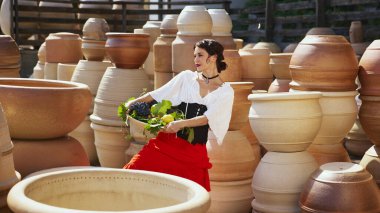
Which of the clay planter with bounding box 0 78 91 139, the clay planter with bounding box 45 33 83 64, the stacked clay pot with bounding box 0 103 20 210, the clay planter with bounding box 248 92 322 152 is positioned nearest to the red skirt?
the clay planter with bounding box 0 78 91 139

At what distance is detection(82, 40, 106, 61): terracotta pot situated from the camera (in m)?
6.39

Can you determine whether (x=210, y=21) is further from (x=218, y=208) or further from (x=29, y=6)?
(x=29, y=6)

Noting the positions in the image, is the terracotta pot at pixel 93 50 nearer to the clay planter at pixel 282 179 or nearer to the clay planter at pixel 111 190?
the clay planter at pixel 282 179

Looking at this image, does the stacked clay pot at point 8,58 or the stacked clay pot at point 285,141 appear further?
the stacked clay pot at point 8,58

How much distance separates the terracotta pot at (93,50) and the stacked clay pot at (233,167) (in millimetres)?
2227

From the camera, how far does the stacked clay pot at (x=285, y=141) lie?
12.6 ft

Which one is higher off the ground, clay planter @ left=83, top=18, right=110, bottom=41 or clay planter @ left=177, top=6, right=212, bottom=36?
clay planter @ left=177, top=6, right=212, bottom=36

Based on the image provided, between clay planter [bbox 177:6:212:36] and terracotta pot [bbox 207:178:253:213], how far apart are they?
1295 mm

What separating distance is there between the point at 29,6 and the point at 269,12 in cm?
429

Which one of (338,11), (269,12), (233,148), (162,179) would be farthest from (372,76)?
(269,12)

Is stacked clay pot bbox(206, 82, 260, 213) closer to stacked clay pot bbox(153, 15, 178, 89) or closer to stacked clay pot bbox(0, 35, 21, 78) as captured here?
stacked clay pot bbox(153, 15, 178, 89)

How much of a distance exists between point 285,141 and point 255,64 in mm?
1643

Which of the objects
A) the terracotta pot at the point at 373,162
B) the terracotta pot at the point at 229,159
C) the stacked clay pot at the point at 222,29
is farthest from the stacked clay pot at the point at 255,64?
the terracotta pot at the point at 373,162

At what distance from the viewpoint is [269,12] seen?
356 inches
